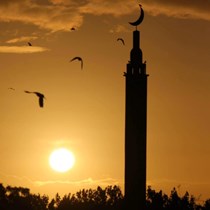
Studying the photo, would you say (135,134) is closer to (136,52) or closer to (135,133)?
(135,133)

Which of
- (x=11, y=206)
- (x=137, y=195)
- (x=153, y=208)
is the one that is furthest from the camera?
(x=11, y=206)

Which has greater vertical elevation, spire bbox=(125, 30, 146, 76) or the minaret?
spire bbox=(125, 30, 146, 76)

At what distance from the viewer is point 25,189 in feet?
478

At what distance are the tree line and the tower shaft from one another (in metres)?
21.3

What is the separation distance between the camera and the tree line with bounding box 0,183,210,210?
137000mm

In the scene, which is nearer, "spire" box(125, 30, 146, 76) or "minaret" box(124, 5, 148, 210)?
"minaret" box(124, 5, 148, 210)

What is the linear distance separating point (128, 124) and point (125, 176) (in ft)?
19.5

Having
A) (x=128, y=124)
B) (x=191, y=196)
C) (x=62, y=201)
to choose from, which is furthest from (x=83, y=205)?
(x=128, y=124)

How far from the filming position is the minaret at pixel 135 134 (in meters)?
111

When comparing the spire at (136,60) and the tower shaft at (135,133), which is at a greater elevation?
the spire at (136,60)

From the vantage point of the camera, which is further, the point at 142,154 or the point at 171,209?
the point at 171,209

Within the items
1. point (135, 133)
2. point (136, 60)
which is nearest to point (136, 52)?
point (136, 60)

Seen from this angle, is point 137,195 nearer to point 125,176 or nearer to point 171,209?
point 125,176

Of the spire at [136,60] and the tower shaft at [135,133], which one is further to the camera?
the spire at [136,60]
